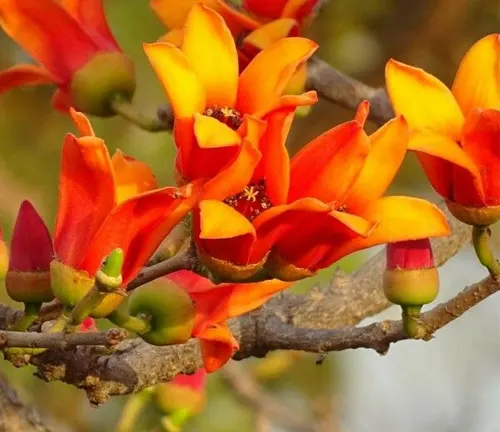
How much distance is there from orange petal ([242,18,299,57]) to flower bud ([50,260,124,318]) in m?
0.38

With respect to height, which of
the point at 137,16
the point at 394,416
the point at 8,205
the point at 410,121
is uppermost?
the point at 410,121

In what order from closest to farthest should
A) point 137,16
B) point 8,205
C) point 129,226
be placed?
point 129,226 → point 8,205 → point 137,16

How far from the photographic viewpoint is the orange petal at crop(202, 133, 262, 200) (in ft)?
2.47

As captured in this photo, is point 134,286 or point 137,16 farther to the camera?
point 137,16

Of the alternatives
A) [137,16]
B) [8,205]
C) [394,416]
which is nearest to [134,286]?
[8,205]

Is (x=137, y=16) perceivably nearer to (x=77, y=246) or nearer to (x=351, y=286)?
(x=351, y=286)

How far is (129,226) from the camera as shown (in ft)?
2.62

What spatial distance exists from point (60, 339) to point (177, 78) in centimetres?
18

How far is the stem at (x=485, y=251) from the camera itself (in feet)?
2.97

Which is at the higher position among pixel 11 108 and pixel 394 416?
pixel 11 108

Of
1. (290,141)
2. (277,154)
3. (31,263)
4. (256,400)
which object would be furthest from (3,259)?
(290,141)

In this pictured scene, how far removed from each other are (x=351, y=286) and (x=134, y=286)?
46 centimetres

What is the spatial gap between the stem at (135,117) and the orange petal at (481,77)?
38 centimetres

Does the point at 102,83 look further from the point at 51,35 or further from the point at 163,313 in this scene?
the point at 163,313
